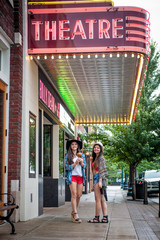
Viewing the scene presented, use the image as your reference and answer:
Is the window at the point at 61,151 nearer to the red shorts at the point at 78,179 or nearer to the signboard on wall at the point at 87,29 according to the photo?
Answer: the signboard on wall at the point at 87,29

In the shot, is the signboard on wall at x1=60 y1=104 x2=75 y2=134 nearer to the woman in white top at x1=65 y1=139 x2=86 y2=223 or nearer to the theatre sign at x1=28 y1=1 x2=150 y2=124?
the theatre sign at x1=28 y1=1 x2=150 y2=124

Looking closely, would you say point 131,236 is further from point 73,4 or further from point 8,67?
point 73,4

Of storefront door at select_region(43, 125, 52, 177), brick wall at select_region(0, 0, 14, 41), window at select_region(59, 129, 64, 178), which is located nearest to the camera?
brick wall at select_region(0, 0, 14, 41)

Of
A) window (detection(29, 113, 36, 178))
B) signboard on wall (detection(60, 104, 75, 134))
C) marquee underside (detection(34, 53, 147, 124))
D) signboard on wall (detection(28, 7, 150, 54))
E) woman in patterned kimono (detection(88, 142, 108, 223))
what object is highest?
signboard on wall (detection(28, 7, 150, 54))

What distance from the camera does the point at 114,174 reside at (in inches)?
3223

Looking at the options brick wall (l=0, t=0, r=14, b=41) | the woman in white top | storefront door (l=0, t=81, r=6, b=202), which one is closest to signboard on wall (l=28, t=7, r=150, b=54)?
brick wall (l=0, t=0, r=14, b=41)

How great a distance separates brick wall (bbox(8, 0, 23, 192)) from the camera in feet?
30.9

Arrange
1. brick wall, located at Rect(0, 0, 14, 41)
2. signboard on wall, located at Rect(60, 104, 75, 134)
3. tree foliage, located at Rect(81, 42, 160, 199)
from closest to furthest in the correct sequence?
1. brick wall, located at Rect(0, 0, 14, 41)
2. signboard on wall, located at Rect(60, 104, 75, 134)
3. tree foliage, located at Rect(81, 42, 160, 199)

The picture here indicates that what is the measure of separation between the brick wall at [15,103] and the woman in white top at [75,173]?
119 centimetres

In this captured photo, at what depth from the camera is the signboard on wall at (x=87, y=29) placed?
996 centimetres

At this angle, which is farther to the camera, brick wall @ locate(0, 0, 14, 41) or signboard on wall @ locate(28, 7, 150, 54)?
signboard on wall @ locate(28, 7, 150, 54)

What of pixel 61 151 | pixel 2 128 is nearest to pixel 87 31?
pixel 2 128

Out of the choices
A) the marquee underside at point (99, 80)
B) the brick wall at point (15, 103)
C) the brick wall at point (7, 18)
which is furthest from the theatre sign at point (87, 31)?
the brick wall at point (7, 18)

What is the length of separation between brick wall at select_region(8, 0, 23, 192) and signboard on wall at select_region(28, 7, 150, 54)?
466 millimetres
